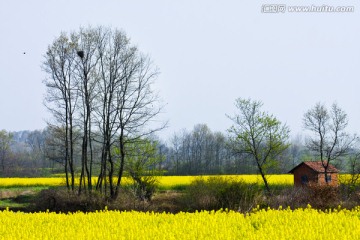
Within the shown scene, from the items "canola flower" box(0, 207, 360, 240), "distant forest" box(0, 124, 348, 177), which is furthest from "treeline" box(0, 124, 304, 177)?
"canola flower" box(0, 207, 360, 240)

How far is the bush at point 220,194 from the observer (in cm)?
2466

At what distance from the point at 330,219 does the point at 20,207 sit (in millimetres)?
28992

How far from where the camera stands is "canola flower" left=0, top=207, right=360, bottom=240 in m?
9.86

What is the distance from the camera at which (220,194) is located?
26594 millimetres

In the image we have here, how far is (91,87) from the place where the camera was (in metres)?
35.8

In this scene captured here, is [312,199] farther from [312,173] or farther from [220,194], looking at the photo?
[312,173]

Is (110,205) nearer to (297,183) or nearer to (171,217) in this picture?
(171,217)

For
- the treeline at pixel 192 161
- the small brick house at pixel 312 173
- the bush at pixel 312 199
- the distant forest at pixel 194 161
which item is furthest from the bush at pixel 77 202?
the distant forest at pixel 194 161

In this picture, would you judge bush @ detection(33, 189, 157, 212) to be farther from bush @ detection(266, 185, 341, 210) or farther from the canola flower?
the canola flower

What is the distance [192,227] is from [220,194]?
15.5 meters

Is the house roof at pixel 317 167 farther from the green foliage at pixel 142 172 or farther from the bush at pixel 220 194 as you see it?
the bush at pixel 220 194

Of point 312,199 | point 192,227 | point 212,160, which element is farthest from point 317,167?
point 212,160

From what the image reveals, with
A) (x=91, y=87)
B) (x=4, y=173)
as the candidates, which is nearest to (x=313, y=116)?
(x=91, y=87)

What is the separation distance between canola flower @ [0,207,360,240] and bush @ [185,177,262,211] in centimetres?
932
